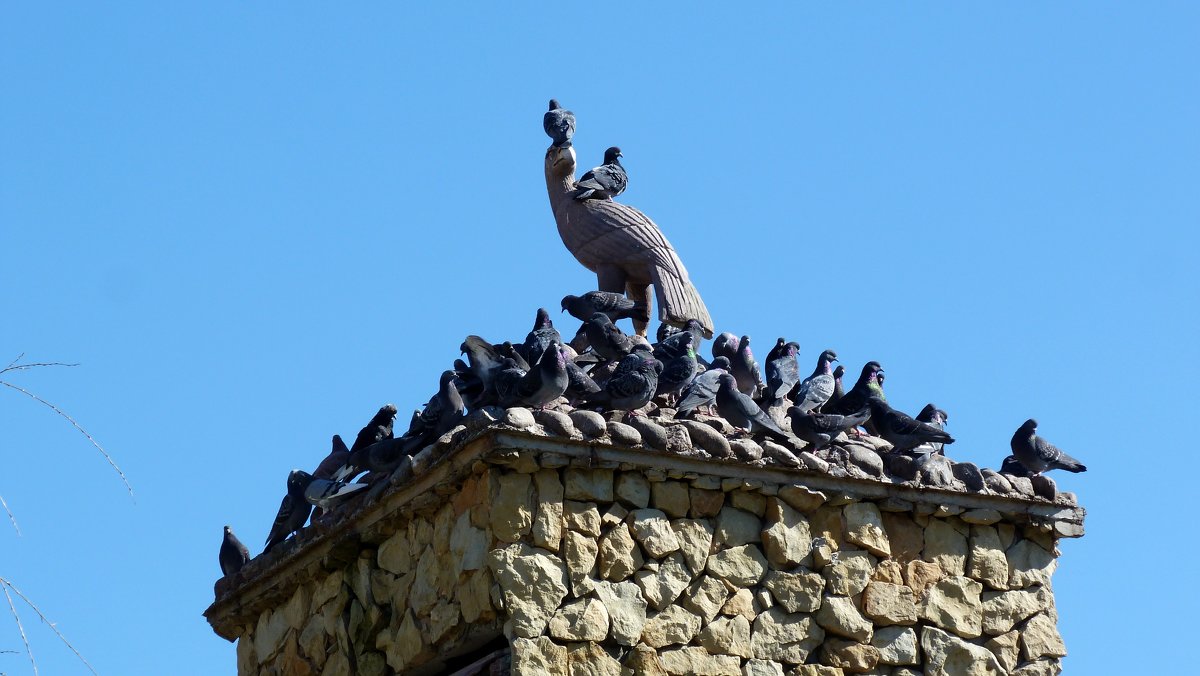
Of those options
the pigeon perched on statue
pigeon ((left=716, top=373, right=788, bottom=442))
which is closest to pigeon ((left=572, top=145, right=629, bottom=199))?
the pigeon perched on statue

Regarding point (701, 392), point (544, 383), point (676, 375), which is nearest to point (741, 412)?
point (701, 392)

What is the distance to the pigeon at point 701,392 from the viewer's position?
1133cm

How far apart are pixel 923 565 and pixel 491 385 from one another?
2.57m

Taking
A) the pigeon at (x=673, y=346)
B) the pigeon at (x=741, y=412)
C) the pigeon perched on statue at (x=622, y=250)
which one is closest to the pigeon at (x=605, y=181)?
the pigeon perched on statue at (x=622, y=250)

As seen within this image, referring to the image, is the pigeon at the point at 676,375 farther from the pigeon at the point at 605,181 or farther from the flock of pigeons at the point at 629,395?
the pigeon at the point at 605,181

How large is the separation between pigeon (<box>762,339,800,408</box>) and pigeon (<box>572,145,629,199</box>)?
1.50 metres

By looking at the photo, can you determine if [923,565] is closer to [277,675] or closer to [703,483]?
[703,483]

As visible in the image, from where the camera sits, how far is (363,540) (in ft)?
37.6

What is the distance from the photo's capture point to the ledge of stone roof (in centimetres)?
1044

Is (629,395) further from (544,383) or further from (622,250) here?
(622,250)

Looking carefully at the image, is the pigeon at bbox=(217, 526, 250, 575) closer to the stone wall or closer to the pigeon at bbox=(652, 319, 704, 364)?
the stone wall

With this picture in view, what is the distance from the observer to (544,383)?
421 inches

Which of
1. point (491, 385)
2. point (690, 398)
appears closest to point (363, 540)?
point (491, 385)

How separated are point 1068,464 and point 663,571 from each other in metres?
2.77
